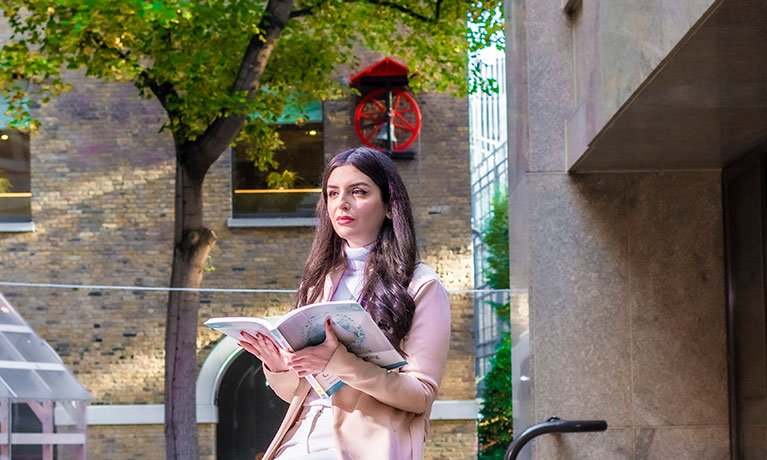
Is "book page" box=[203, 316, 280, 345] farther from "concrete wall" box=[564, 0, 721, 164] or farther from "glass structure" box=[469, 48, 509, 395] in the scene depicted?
"glass structure" box=[469, 48, 509, 395]

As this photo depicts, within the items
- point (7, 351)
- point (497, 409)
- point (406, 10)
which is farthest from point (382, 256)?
point (406, 10)

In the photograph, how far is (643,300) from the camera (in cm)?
551

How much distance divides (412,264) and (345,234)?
20 cm

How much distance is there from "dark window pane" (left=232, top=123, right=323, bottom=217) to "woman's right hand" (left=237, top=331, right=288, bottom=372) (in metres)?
13.8

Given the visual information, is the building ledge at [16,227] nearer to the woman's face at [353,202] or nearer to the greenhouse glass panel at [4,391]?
the greenhouse glass panel at [4,391]

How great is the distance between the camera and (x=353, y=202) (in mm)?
2828

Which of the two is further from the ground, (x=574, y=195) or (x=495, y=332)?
(x=574, y=195)

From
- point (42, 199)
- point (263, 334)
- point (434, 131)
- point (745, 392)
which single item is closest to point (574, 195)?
point (745, 392)

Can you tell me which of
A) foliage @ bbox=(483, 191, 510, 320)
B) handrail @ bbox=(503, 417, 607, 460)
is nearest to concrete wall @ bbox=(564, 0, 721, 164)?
handrail @ bbox=(503, 417, 607, 460)

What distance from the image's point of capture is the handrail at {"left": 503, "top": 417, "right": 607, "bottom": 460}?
17.0ft

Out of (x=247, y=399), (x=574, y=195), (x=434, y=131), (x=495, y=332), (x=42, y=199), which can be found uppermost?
(x=434, y=131)

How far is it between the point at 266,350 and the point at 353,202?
0.44m

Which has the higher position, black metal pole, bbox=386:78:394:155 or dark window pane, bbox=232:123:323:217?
black metal pole, bbox=386:78:394:155

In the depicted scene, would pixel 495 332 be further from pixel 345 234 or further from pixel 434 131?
pixel 345 234
